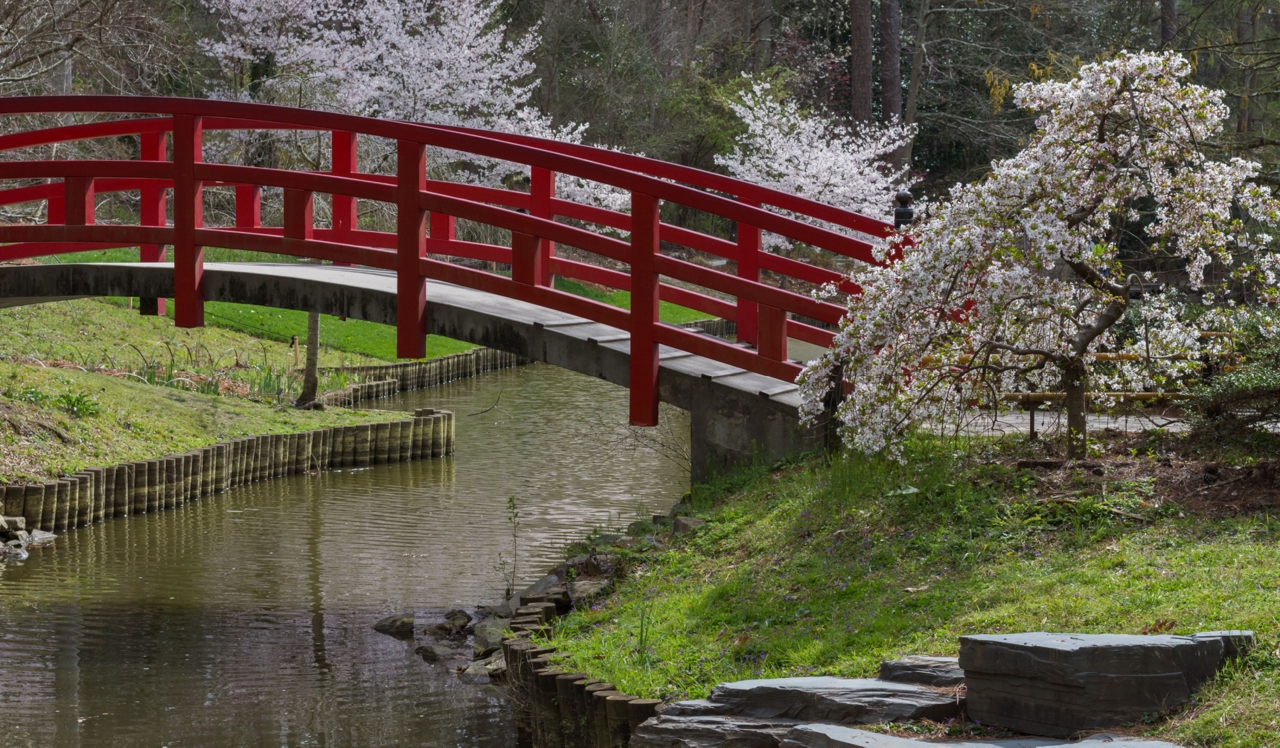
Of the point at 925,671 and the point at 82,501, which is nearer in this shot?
the point at 925,671

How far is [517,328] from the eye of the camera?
849 centimetres

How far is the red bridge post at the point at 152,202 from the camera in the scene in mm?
10727

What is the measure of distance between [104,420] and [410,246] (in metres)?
5.76

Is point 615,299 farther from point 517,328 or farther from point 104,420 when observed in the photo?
point 517,328

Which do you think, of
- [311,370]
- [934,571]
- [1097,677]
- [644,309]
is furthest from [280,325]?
[1097,677]

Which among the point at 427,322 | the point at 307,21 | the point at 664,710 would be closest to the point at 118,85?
the point at 307,21

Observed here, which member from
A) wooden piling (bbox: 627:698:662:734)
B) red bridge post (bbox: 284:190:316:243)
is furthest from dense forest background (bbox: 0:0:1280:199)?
wooden piling (bbox: 627:698:662:734)

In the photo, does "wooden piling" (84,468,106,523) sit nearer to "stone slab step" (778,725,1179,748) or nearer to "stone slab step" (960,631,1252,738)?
"stone slab step" (778,725,1179,748)

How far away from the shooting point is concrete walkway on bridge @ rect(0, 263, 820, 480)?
7.70 meters

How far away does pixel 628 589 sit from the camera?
A: 6770mm

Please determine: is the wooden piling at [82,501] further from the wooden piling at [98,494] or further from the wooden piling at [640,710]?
the wooden piling at [640,710]

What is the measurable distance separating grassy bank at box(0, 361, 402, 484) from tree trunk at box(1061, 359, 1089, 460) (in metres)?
8.35

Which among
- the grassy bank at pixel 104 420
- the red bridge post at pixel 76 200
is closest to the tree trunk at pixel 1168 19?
the grassy bank at pixel 104 420

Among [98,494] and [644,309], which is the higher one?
[644,309]
